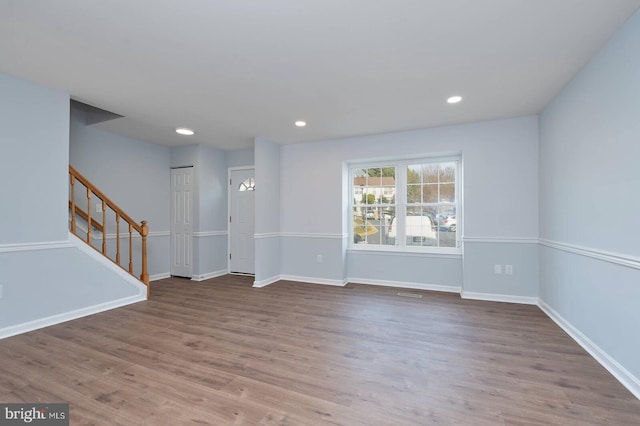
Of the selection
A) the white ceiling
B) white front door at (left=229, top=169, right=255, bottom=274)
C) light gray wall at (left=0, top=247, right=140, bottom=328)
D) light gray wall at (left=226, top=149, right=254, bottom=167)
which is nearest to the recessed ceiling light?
the white ceiling

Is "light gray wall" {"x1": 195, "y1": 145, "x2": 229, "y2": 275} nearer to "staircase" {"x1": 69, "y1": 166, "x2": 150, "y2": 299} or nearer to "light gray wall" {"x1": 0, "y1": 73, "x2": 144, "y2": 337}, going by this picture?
"staircase" {"x1": 69, "y1": 166, "x2": 150, "y2": 299}

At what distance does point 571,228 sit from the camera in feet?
9.11

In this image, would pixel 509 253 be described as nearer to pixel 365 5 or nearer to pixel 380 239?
pixel 380 239

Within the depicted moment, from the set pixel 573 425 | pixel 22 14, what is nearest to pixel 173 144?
pixel 22 14

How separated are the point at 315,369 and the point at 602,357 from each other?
224 centimetres

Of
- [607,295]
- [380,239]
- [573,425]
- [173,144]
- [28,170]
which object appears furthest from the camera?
[173,144]

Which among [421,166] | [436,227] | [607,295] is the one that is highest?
[421,166]

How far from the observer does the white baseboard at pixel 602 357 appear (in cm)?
190

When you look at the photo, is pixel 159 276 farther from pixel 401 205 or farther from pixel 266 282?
pixel 401 205

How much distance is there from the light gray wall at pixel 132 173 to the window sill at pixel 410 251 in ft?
11.6

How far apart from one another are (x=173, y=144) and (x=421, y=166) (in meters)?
4.47

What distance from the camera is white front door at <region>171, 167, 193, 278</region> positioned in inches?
212

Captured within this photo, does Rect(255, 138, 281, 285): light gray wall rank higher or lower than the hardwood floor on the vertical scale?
higher

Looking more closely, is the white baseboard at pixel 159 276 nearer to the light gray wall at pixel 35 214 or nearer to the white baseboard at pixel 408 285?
the light gray wall at pixel 35 214
